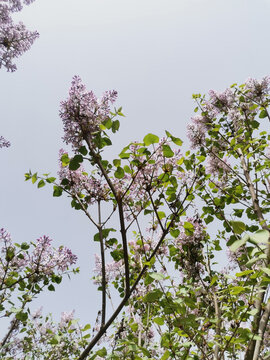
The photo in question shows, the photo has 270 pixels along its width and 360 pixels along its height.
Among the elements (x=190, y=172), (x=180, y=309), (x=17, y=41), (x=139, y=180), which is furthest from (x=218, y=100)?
(x=17, y=41)

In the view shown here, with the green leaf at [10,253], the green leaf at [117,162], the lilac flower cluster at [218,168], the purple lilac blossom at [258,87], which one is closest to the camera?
the green leaf at [117,162]

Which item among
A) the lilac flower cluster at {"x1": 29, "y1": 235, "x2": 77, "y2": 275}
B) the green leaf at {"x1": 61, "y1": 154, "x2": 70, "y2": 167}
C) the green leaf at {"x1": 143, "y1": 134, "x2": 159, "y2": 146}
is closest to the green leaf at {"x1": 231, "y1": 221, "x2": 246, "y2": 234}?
the green leaf at {"x1": 143, "y1": 134, "x2": 159, "y2": 146}

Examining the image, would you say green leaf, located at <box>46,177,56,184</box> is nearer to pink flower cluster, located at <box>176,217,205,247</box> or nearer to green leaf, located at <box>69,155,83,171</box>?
green leaf, located at <box>69,155,83,171</box>

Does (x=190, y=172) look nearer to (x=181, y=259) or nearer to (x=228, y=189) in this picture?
(x=228, y=189)

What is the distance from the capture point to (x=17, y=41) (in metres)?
7.65

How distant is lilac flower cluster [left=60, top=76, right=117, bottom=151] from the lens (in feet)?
6.12

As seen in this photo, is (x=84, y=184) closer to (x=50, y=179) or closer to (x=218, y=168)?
(x=50, y=179)

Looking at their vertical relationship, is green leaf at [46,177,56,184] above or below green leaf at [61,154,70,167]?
below


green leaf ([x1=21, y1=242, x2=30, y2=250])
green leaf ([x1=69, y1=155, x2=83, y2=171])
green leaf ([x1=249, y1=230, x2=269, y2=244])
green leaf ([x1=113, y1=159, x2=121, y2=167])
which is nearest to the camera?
A: green leaf ([x1=249, y1=230, x2=269, y2=244])

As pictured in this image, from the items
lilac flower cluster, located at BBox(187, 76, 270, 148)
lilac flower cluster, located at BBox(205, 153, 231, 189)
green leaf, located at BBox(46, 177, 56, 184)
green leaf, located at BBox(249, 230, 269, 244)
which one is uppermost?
lilac flower cluster, located at BBox(187, 76, 270, 148)

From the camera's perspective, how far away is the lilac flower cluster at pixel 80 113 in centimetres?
186

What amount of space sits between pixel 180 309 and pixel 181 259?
1.99 meters

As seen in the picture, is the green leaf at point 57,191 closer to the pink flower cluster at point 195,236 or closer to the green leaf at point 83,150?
the green leaf at point 83,150

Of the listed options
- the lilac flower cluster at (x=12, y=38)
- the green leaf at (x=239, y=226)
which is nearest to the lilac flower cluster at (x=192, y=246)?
the green leaf at (x=239, y=226)
